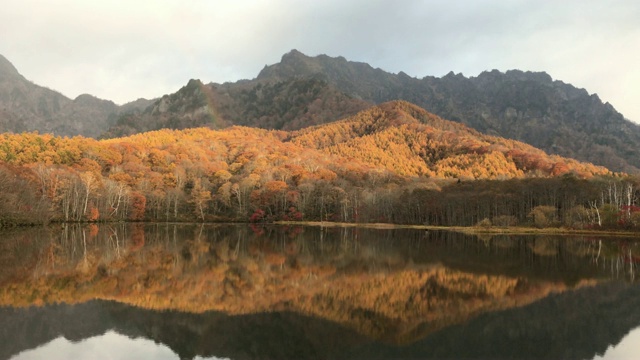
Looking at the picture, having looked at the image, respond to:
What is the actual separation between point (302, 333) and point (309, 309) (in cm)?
352

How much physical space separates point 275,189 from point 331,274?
→ 8770cm

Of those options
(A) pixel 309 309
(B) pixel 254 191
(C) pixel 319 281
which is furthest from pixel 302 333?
(B) pixel 254 191

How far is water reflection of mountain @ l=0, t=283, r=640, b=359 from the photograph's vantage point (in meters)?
14.7

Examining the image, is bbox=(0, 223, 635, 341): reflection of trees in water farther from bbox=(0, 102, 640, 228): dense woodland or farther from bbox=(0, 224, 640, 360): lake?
bbox=(0, 102, 640, 228): dense woodland

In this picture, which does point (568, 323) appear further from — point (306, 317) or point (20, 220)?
point (20, 220)

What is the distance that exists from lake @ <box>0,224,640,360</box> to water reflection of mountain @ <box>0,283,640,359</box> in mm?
68

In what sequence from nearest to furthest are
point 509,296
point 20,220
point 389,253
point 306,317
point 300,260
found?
point 306,317 < point 509,296 < point 300,260 < point 389,253 < point 20,220

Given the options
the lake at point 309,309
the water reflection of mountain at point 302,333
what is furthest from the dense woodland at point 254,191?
the water reflection of mountain at point 302,333

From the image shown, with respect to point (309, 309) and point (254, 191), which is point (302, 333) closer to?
point (309, 309)

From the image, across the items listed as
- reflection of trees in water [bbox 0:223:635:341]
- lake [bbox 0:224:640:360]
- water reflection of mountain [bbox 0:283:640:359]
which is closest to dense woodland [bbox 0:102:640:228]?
reflection of trees in water [bbox 0:223:635:341]

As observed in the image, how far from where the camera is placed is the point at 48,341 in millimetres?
15344

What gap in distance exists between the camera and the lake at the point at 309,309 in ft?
49.4

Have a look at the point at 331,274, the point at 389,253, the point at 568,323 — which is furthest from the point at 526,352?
the point at 389,253

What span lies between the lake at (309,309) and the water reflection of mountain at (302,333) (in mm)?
68
